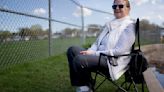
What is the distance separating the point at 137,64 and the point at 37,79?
2890 millimetres

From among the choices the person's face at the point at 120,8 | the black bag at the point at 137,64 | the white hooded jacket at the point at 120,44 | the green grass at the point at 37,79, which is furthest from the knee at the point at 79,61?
the green grass at the point at 37,79

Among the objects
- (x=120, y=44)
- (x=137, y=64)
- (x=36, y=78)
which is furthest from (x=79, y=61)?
(x=36, y=78)

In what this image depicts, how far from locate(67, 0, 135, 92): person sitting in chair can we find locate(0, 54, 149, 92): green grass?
1.43 metres

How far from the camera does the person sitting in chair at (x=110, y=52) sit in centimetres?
452

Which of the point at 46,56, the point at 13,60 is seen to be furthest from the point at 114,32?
the point at 46,56

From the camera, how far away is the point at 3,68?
7.36 metres

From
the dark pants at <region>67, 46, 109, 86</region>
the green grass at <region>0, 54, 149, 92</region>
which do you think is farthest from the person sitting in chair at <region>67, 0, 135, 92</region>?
the green grass at <region>0, 54, 149, 92</region>

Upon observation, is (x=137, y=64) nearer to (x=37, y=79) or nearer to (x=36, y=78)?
(x=37, y=79)

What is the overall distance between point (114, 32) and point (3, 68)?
320cm

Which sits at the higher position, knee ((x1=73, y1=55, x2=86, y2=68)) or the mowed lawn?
knee ((x1=73, y1=55, x2=86, y2=68))

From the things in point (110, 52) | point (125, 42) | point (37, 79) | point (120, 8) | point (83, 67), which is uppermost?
point (120, 8)

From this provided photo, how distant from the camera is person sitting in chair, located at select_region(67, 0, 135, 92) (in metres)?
4.52

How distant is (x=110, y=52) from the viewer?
4598 millimetres

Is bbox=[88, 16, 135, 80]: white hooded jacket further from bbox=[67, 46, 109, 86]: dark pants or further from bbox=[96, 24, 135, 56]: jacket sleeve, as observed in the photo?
bbox=[67, 46, 109, 86]: dark pants
